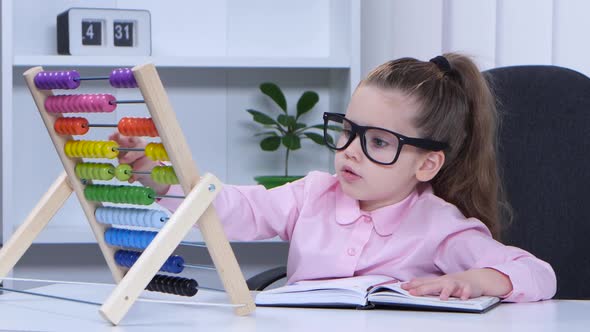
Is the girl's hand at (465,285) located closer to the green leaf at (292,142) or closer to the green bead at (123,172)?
the green bead at (123,172)

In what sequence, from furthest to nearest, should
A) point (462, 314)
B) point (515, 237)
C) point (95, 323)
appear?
point (515, 237)
point (462, 314)
point (95, 323)

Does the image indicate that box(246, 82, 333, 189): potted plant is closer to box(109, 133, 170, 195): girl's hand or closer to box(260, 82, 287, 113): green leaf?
box(260, 82, 287, 113): green leaf

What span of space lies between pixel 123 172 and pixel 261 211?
375 mm

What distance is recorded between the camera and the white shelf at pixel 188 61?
2811mm

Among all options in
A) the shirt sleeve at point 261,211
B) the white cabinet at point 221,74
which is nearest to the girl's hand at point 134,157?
the shirt sleeve at point 261,211

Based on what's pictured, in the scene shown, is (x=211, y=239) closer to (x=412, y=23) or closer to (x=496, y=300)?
(x=496, y=300)

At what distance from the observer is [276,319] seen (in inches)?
47.6

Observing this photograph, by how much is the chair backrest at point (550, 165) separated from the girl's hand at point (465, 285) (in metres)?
0.60

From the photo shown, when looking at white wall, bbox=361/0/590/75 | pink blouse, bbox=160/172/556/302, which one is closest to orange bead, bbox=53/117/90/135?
pink blouse, bbox=160/172/556/302

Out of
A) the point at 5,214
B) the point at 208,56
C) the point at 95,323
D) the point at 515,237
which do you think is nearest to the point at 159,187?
the point at 95,323

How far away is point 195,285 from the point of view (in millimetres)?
1304

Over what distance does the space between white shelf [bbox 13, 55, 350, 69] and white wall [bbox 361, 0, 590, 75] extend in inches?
7.3

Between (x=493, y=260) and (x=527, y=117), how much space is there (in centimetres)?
59

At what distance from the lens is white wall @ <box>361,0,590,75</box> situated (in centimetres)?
219
